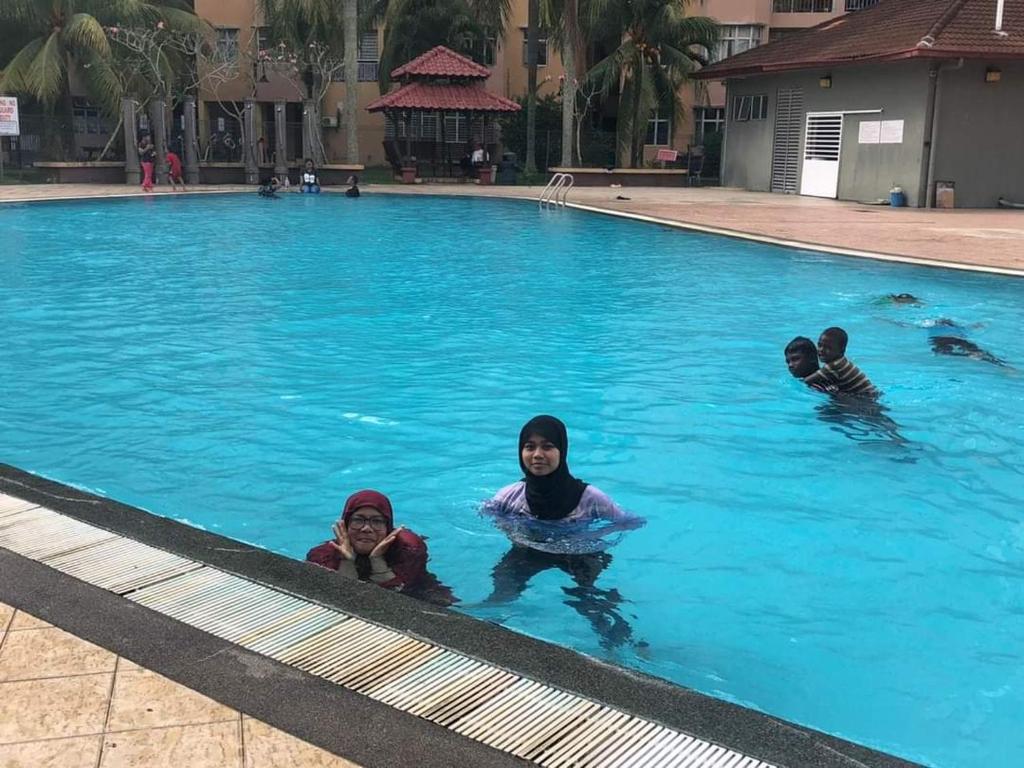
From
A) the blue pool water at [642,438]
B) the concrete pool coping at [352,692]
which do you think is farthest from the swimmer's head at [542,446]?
the concrete pool coping at [352,692]

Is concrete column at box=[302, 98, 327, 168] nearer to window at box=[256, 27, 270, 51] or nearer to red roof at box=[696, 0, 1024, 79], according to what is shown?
window at box=[256, 27, 270, 51]

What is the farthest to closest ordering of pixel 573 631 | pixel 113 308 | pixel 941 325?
1. pixel 113 308
2. pixel 941 325
3. pixel 573 631

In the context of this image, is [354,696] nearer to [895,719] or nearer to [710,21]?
[895,719]

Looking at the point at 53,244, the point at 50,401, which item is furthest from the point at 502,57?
the point at 50,401

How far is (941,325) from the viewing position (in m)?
12.0

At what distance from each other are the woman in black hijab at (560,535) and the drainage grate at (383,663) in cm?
153

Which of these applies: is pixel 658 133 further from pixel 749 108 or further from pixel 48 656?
pixel 48 656

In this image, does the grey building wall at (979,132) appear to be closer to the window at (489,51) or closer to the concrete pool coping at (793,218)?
the concrete pool coping at (793,218)

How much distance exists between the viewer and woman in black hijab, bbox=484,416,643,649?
5.07m

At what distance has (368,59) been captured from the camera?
141ft

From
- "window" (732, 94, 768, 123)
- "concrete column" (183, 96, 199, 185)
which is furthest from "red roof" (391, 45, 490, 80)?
"window" (732, 94, 768, 123)

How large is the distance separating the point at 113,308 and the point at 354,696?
10.8 meters

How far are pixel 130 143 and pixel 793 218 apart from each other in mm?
20545

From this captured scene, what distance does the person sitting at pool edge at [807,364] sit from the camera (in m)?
8.55
